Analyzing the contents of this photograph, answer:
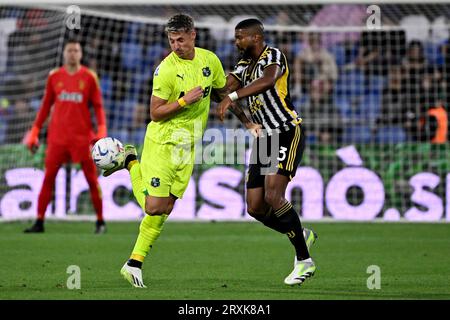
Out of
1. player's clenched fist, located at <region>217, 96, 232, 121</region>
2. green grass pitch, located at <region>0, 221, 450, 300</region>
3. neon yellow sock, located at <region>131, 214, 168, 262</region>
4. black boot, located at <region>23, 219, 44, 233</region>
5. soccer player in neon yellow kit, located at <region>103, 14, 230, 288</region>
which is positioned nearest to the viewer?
green grass pitch, located at <region>0, 221, 450, 300</region>

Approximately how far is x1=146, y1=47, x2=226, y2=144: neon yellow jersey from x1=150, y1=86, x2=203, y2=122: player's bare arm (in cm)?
6

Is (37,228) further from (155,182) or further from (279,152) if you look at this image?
(279,152)

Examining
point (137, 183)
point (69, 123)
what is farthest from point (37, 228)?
point (137, 183)

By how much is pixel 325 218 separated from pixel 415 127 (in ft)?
8.22

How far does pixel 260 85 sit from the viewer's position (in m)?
8.55

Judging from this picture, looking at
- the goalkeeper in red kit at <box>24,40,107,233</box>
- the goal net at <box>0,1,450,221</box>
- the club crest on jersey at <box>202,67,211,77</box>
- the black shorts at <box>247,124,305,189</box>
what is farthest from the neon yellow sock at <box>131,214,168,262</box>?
the goal net at <box>0,1,450,221</box>

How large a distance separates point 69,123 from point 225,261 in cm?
415

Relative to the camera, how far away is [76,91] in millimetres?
13711

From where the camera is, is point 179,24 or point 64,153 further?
point 64,153

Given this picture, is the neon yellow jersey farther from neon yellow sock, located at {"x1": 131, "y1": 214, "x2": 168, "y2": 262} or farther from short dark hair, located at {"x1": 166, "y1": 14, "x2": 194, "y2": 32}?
neon yellow sock, located at {"x1": 131, "y1": 214, "x2": 168, "y2": 262}

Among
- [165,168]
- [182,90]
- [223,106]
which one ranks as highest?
[182,90]

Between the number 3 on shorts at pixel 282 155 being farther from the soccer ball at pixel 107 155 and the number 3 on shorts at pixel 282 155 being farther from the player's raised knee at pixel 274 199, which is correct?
the soccer ball at pixel 107 155

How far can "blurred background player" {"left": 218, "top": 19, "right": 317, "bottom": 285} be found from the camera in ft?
28.9
